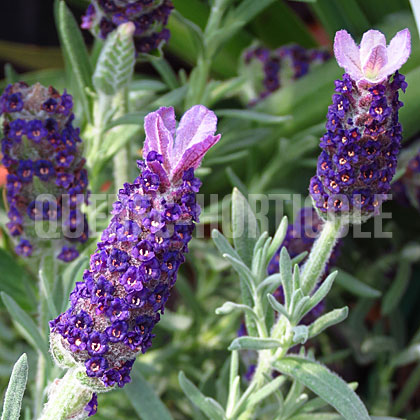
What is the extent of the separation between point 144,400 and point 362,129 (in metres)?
0.43

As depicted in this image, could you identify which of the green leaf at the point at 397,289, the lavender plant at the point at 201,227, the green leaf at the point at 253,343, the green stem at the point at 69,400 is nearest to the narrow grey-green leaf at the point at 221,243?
the lavender plant at the point at 201,227

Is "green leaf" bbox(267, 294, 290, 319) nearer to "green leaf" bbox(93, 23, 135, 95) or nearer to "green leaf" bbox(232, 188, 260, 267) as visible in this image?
"green leaf" bbox(232, 188, 260, 267)

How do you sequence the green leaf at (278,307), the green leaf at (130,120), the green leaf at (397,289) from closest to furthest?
the green leaf at (278,307) < the green leaf at (130,120) < the green leaf at (397,289)

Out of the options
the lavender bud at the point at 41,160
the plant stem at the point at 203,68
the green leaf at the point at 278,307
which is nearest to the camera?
the green leaf at the point at 278,307

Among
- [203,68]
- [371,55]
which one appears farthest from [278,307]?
[203,68]

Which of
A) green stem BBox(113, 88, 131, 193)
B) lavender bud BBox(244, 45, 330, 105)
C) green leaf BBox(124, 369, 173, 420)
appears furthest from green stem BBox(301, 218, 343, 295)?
lavender bud BBox(244, 45, 330, 105)

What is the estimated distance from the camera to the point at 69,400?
64 centimetres

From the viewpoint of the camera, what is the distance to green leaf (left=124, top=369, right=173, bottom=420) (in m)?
0.82

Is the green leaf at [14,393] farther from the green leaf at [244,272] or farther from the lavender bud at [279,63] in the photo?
the lavender bud at [279,63]

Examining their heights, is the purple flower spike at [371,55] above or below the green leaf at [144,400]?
above

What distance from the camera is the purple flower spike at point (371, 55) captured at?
63cm

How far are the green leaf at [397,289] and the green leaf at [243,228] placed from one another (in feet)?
1.57

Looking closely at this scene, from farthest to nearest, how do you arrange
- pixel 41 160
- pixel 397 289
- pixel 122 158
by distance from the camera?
pixel 397 289, pixel 122 158, pixel 41 160

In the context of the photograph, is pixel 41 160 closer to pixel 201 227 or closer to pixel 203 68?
pixel 203 68
